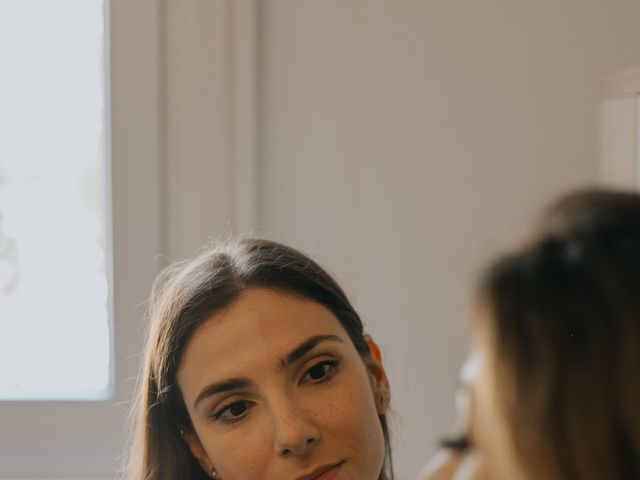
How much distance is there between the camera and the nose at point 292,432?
100 cm

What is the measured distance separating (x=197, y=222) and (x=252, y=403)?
61cm

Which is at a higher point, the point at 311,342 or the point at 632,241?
the point at 632,241

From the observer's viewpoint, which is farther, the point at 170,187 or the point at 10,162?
the point at 10,162

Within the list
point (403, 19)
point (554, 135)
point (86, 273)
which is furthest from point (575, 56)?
point (86, 273)

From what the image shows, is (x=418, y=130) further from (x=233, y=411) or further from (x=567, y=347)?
(x=567, y=347)

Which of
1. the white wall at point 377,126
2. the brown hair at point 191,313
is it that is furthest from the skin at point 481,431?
the white wall at point 377,126

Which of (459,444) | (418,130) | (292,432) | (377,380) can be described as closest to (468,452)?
(459,444)

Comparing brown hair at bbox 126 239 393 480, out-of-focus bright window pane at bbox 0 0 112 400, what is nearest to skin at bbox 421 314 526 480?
brown hair at bbox 126 239 393 480

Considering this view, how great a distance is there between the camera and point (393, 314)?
1.63 meters

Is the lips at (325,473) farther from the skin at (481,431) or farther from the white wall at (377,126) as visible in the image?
the white wall at (377,126)

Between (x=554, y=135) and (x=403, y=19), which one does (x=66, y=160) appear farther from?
(x=554, y=135)

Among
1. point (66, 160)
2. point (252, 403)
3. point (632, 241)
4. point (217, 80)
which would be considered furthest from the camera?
point (66, 160)

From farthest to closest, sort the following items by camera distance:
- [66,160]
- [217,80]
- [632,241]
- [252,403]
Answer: [66,160], [217,80], [252,403], [632,241]

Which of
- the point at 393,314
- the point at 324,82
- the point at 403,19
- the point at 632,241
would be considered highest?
the point at 403,19
